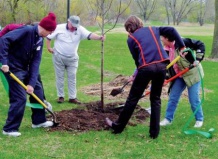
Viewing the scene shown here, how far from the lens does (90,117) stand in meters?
6.73

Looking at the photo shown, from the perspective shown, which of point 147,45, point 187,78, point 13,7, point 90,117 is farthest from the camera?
point 13,7

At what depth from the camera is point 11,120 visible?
5.71 meters

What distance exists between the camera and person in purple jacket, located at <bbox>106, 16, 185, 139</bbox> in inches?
212

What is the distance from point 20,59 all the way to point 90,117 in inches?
67.5

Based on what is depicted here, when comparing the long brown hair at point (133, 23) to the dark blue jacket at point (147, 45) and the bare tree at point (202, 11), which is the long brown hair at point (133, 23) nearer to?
the dark blue jacket at point (147, 45)

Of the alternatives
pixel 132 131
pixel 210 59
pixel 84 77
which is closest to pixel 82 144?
pixel 132 131

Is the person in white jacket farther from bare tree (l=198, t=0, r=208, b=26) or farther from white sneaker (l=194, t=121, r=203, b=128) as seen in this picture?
bare tree (l=198, t=0, r=208, b=26)

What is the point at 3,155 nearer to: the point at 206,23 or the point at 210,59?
the point at 210,59

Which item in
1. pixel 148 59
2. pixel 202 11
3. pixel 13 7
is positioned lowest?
pixel 202 11

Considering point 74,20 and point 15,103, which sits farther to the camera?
point 74,20

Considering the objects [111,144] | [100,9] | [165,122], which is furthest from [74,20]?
[111,144]

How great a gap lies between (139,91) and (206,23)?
99.9 metres

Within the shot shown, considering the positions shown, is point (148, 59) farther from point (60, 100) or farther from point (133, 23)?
point (60, 100)

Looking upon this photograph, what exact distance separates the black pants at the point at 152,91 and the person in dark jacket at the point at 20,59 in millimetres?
1444
